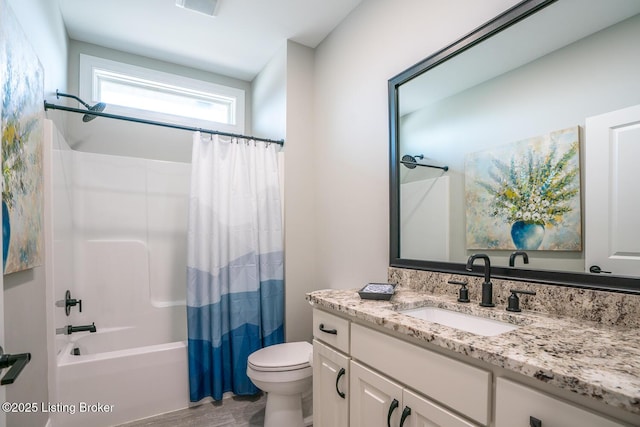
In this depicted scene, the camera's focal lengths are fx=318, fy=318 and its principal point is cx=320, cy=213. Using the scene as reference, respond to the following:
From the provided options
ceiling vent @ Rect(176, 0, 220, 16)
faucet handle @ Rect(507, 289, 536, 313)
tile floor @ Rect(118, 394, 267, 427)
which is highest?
ceiling vent @ Rect(176, 0, 220, 16)

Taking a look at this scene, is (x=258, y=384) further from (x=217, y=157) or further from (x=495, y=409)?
(x=217, y=157)

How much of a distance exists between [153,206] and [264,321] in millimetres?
1439

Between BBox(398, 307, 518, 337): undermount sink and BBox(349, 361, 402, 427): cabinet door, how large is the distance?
293mm

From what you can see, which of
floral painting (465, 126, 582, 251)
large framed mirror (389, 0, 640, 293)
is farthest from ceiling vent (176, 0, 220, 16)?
floral painting (465, 126, 582, 251)

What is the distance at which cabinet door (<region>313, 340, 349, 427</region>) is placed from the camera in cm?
132

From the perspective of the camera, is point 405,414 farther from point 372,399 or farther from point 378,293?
point 378,293

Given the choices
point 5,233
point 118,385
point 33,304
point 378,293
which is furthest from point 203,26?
point 118,385

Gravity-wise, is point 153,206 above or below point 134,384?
above

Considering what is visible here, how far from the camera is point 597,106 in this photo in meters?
1.05

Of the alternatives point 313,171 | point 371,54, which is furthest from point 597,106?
point 313,171

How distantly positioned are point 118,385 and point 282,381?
3.59 feet

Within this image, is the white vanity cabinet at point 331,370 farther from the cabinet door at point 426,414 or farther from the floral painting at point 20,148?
the floral painting at point 20,148

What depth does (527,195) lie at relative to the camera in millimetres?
1247

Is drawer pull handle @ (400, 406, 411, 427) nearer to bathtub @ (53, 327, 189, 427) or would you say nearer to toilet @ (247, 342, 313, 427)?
toilet @ (247, 342, 313, 427)
